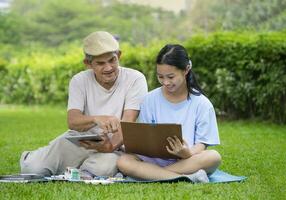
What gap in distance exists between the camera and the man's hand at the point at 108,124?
529 cm

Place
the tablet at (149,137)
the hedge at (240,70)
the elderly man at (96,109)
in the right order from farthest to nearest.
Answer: the hedge at (240,70) < the elderly man at (96,109) < the tablet at (149,137)

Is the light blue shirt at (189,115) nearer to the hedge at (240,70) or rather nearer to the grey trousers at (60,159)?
the grey trousers at (60,159)

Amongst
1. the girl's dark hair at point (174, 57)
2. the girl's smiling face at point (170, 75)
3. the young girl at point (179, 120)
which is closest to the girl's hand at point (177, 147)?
the young girl at point (179, 120)

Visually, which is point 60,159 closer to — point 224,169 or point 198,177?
point 198,177

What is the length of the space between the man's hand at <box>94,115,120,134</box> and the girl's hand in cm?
43

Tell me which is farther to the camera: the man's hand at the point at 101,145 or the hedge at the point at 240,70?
the hedge at the point at 240,70

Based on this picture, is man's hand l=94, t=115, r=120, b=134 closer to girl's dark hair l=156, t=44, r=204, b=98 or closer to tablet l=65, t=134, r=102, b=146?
tablet l=65, t=134, r=102, b=146

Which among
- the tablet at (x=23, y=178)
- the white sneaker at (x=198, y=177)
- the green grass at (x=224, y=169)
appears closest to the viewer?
the green grass at (x=224, y=169)

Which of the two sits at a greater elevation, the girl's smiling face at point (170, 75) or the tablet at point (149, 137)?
the girl's smiling face at point (170, 75)

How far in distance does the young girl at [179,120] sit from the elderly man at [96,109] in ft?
0.47

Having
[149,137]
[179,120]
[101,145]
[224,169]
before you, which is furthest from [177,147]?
[224,169]

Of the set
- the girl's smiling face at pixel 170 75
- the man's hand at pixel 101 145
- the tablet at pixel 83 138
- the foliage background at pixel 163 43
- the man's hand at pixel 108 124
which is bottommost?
the foliage background at pixel 163 43

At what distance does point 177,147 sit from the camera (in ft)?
16.5

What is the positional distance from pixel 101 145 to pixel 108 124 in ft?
0.71
